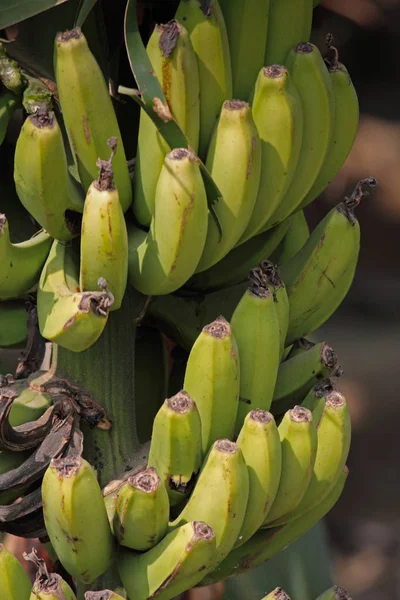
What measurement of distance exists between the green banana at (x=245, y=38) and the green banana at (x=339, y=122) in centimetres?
11

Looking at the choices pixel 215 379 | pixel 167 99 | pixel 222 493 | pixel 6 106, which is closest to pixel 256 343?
pixel 215 379

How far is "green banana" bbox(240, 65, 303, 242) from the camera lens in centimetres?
103

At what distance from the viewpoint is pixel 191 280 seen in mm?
1198

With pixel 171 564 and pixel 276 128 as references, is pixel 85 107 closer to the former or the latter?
pixel 276 128

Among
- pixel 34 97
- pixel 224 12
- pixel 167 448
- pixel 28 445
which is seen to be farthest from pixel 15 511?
pixel 224 12

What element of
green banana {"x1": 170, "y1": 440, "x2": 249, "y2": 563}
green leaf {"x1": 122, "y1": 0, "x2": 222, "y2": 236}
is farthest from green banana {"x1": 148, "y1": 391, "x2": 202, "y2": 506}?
green leaf {"x1": 122, "y1": 0, "x2": 222, "y2": 236}

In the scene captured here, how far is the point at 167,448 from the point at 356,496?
1.71 metres

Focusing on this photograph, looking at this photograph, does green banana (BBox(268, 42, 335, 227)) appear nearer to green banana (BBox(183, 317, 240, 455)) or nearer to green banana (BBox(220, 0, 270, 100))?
green banana (BBox(220, 0, 270, 100))

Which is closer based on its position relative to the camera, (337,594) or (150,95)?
(150,95)

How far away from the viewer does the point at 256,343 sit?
107 cm

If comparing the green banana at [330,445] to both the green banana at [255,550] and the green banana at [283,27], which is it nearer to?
the green banana at [255,550]

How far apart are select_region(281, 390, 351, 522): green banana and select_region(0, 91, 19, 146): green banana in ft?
1.66

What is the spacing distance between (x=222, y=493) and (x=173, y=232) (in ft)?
0.90

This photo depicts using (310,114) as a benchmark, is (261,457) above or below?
below
